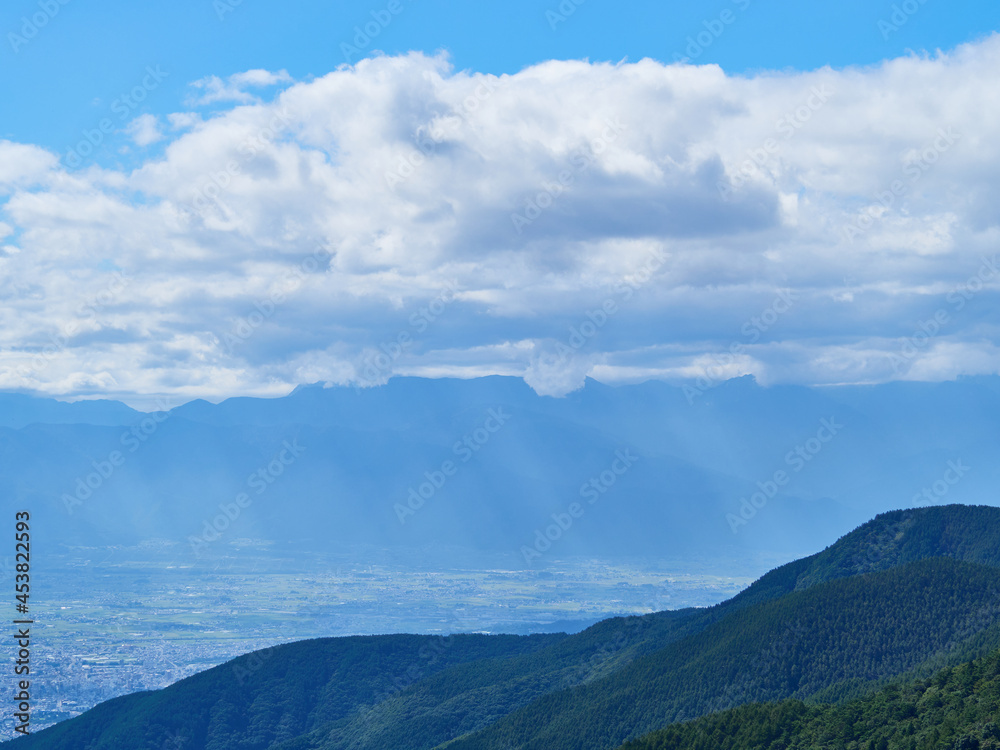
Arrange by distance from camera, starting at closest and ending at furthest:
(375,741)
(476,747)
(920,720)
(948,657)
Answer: (920,720), (948,657), (476,747), (375,741)

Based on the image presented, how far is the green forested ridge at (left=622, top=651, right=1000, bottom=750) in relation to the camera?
82000mm

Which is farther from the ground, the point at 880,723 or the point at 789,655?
the point at 789,655

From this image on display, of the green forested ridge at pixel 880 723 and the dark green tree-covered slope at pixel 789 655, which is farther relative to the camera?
the dark green tree-covered slope at pixel 789 655

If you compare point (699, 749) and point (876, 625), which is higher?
point (876, 625)

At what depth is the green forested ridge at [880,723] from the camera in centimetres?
8200

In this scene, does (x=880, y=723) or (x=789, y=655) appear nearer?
(x=880, y=723)

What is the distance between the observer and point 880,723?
9588cm

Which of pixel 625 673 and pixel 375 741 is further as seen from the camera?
pixel 375 741

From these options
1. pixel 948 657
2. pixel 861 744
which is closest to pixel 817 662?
pixel 948 657

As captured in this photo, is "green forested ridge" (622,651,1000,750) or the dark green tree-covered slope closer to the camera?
"green forested ridge" (622,651,1000,750)

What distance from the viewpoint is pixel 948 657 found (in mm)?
136375

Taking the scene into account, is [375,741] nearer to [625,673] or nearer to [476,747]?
[476,747]

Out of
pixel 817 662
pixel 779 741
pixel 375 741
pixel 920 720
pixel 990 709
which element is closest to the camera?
pixel 990 709

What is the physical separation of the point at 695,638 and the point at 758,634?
17568 mm
